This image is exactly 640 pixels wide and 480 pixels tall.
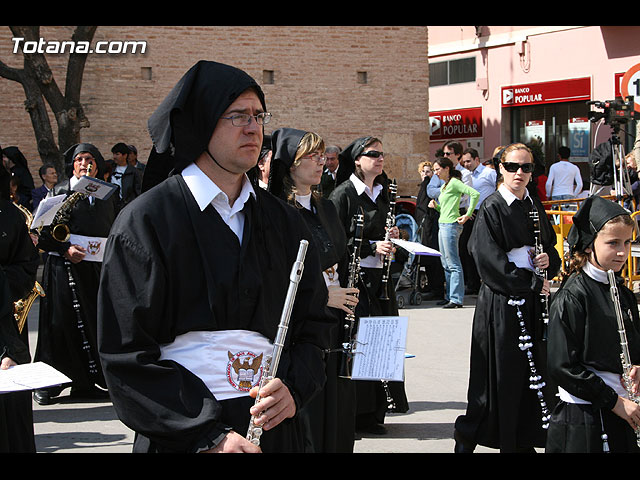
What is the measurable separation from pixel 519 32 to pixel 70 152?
2085cm

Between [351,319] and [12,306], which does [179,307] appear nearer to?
[12,306]

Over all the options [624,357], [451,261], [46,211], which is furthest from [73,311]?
[451,261]

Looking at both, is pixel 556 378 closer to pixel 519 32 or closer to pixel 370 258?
pixel 370 258

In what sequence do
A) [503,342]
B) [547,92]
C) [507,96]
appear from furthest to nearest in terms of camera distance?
[507,96] < [547,92] < [503,342]

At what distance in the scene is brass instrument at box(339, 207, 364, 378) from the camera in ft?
17.9

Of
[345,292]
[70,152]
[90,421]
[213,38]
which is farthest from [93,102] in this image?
[345,292]

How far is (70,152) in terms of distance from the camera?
28.5 feet

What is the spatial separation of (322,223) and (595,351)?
6.21 ft

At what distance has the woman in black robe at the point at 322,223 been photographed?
539cm

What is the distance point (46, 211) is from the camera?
7906 mm

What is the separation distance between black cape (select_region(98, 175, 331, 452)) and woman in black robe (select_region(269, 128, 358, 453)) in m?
2.27

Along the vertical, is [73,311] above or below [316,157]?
below

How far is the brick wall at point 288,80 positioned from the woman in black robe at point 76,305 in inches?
469

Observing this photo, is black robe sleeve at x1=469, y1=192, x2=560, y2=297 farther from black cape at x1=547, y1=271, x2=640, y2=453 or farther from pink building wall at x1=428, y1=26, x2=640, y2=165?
pink building wall at x1=428, y1=26, x2=640, y2=165
